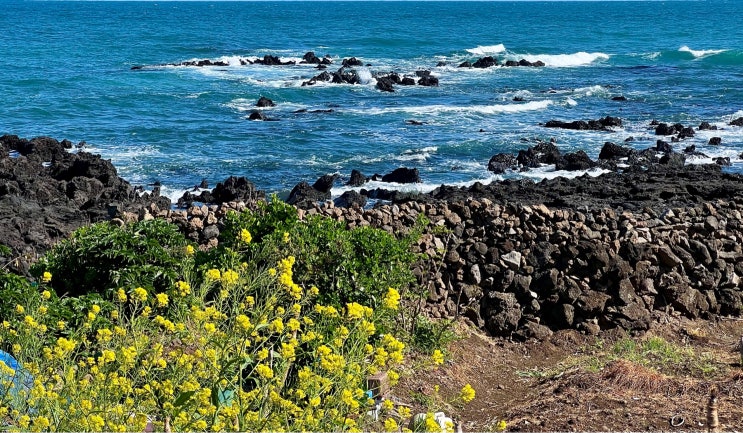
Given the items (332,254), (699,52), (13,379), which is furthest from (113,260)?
(699,52)

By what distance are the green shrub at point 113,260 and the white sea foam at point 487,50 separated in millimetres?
48740

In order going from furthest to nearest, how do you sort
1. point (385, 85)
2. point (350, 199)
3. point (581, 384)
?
point (385, 85) → point (350, 199) → point (581, 384)

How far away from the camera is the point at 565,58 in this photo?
176ft

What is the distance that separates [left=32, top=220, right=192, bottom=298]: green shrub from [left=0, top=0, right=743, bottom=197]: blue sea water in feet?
37.4

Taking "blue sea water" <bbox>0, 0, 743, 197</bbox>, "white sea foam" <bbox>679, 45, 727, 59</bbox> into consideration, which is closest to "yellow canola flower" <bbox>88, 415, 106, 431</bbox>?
"blue sea water" <bbox>0, 0, 743, 197</bbox>

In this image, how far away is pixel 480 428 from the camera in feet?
25.5

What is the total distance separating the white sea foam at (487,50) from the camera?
187ft

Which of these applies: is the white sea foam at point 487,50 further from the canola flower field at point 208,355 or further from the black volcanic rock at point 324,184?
the canola flower field at point 208,355

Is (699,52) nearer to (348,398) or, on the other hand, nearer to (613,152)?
(613,152)

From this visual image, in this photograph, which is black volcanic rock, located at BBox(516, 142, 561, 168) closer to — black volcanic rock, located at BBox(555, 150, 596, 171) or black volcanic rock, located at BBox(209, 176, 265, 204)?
black volcanic rock, located at BBox(555, 150, 596, 171)

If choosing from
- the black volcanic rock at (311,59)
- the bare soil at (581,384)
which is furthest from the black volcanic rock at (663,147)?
the black volcanic rock at (311,59)

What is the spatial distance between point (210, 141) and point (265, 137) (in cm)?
154

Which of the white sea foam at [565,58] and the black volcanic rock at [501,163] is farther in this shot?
the white sea foam at [565,58]

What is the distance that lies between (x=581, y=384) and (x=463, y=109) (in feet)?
81.0
